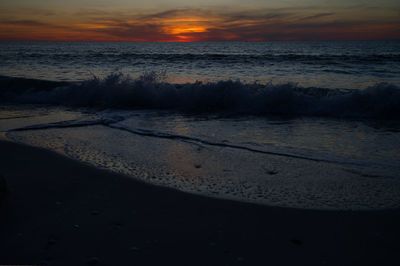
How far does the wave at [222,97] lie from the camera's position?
760 centimetres

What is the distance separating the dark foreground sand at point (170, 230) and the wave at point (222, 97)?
5.25 m

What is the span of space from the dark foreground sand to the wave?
17.2 feet

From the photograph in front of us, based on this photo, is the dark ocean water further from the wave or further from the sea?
the sea

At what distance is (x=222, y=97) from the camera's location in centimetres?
870

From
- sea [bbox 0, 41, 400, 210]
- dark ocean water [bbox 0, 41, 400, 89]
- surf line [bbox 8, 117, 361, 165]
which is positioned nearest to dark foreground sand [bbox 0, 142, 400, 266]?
sea [bbox 0, 41, 400, 210]

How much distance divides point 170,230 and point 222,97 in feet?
21.7

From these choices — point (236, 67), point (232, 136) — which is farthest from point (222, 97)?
point (236, 67)

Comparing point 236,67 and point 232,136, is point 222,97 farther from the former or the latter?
point 236,67

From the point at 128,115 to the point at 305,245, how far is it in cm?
593

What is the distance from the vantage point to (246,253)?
207cm

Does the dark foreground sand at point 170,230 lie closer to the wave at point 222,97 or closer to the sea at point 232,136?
the sea at point 232,136

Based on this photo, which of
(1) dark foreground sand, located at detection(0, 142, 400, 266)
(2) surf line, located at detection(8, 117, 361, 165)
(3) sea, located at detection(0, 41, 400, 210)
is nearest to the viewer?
(1) dark foreground sand, located at detection(0, 142, 400, 266)

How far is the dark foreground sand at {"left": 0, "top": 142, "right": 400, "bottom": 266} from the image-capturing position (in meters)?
2.02

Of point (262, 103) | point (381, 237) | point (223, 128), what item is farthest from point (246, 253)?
point (262, 103)
